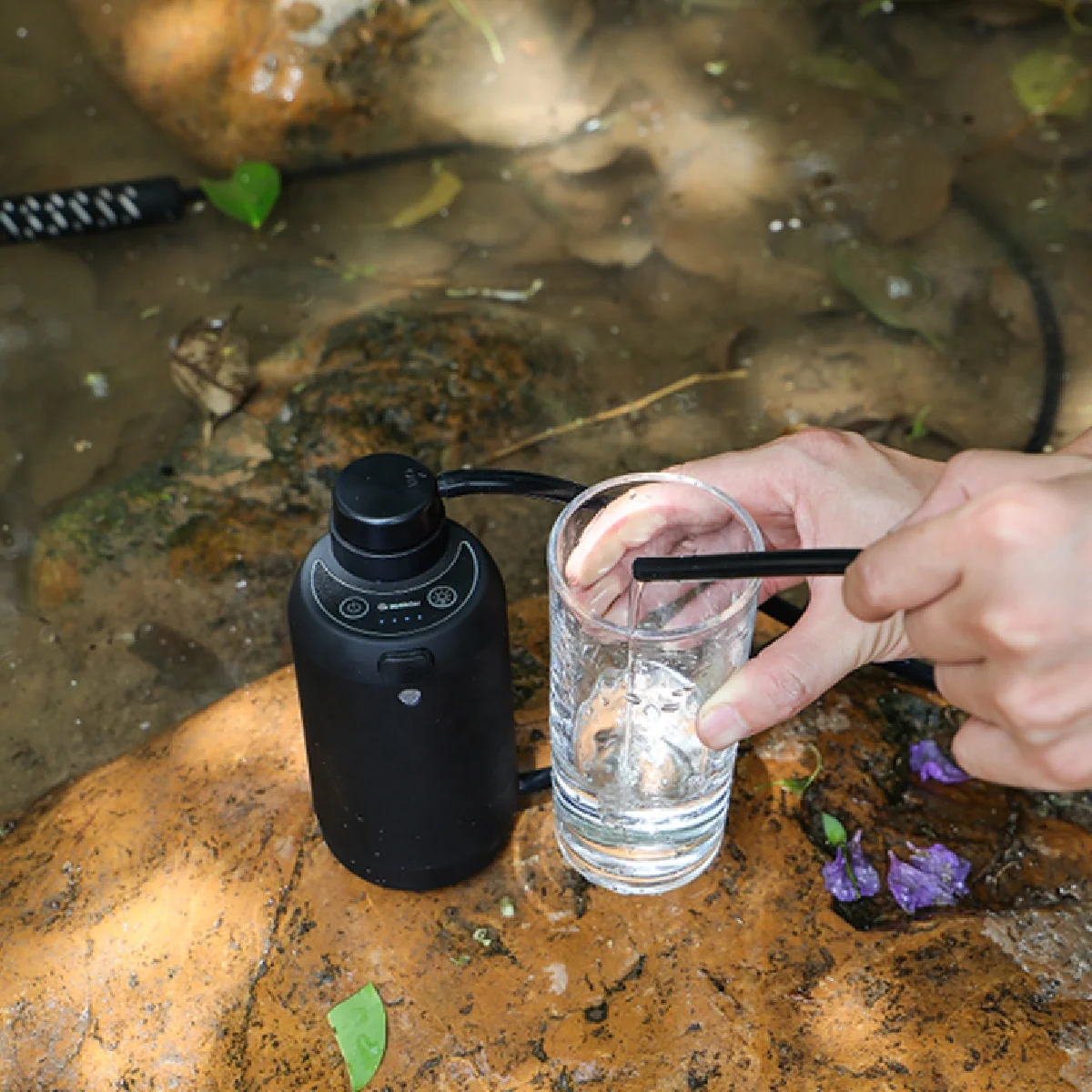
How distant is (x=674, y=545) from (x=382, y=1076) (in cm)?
94

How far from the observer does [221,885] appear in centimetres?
207

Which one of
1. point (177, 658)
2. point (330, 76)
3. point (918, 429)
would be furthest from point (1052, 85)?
point (177, 658)

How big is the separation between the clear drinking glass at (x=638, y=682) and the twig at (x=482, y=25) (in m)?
3.24

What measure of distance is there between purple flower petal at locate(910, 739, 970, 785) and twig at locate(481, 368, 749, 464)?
1.52 metres

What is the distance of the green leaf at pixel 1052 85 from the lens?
15.2 ft

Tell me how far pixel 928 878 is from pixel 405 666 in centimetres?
103

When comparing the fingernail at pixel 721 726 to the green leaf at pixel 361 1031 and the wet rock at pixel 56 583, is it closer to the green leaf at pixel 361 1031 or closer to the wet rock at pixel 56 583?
the green leaf at pixel 361 1031

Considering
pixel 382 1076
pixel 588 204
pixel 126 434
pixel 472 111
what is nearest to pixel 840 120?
pixel 588 204

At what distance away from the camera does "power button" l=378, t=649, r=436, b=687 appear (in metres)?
1.66

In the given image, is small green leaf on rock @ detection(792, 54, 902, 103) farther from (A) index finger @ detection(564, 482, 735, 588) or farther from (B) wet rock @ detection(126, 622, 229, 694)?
(A) index finger @ detection(564, 482, 735, 588)

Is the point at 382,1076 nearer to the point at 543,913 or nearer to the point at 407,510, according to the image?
the point at 543,913

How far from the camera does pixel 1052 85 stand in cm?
467

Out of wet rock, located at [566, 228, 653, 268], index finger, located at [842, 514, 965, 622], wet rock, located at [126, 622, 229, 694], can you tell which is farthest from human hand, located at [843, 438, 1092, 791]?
wet rock, located at [566, 228, 653, 268]

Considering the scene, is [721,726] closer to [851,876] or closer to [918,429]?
[851,876]
